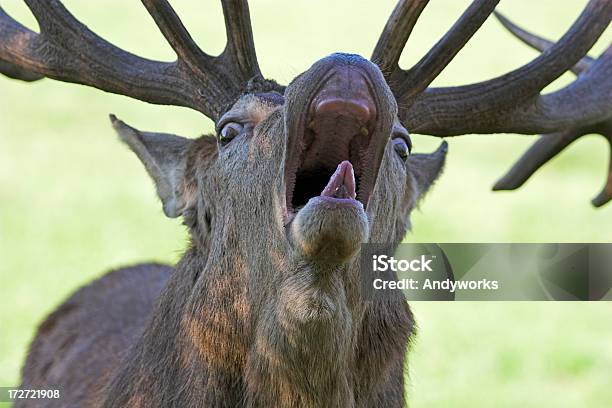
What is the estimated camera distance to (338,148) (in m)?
3.81

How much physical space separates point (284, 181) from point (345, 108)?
0.33 m

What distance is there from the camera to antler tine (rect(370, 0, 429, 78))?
475cm

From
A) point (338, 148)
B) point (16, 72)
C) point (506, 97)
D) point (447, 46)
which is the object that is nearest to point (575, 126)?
point (506, 97)

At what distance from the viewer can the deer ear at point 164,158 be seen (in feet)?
16.2

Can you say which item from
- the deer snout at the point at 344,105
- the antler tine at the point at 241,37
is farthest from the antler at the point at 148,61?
the deer snout at the point at 344,105

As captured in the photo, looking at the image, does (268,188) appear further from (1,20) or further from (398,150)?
(1,20)

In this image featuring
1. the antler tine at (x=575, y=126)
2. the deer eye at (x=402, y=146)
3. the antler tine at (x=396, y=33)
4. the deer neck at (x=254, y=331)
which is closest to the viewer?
the deer neck at (x=254, y=331)

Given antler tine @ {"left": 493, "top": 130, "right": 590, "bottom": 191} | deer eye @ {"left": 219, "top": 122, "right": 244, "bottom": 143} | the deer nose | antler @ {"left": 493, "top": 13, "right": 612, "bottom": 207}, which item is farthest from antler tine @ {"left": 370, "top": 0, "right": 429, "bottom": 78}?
antler tine @ {"left": 493, "top": 130, "right": 590, "bottom": 191}

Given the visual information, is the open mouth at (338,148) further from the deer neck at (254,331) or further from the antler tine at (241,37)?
the antler tine at (241,37)

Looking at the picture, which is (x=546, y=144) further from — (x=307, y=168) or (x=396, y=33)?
(x=307, y=168)

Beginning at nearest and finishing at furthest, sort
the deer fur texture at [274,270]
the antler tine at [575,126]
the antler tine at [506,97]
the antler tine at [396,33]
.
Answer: the deer fur texture at [274,270], the antler tine at [396,33], the antler tine at [506,97], the antler tine at [575,126]

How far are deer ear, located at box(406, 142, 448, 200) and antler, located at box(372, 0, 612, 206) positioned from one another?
0.12 m

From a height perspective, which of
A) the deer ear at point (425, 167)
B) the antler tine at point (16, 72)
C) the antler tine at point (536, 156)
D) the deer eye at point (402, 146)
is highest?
the antler tine at point (536, 156)

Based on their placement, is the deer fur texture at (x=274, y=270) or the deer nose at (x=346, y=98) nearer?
the deer nose at (x=346, y=98)
